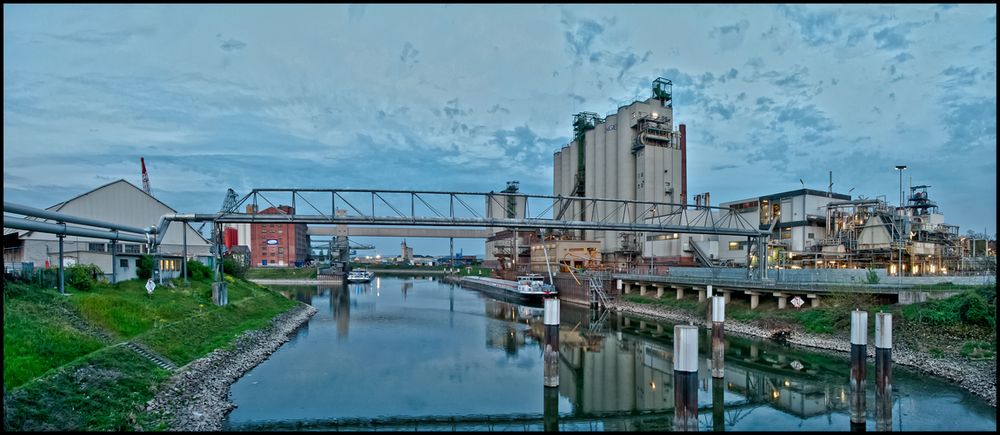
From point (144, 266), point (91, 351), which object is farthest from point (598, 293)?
Answer: point (91, 351)

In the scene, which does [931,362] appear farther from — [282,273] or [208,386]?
[282,273]

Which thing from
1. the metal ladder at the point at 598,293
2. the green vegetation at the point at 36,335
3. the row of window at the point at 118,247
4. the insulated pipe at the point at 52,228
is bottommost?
the metal ladder at the point at 598,293

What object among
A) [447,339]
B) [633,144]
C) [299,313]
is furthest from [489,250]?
[447,339]

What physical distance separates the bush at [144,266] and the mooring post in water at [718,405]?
118 ft

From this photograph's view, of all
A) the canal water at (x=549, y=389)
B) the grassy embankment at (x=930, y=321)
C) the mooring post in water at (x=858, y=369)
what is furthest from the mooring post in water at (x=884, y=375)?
the grassy embankment at (x=930, y=321)

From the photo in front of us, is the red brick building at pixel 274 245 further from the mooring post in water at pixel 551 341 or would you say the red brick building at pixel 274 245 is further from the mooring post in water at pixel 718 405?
the mooring post in water at pixel 718 405

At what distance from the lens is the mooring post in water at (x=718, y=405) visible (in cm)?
1752

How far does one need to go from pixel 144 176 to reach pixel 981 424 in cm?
11250

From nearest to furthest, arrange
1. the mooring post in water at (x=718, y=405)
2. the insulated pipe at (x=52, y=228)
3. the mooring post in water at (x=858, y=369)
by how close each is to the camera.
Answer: the mooring post in water at (x=858, y=369) → the mooring post in water at (x=718, y=405) → the insulated pipe at (x=52, y=228)

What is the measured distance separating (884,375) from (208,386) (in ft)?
77.9

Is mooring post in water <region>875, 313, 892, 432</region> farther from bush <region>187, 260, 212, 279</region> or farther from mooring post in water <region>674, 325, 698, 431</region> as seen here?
bush <region>187, 260, 212, 279</region>

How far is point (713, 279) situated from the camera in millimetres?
41250

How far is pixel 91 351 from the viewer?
17969mm

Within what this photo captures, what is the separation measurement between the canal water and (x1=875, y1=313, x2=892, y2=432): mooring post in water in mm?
848
